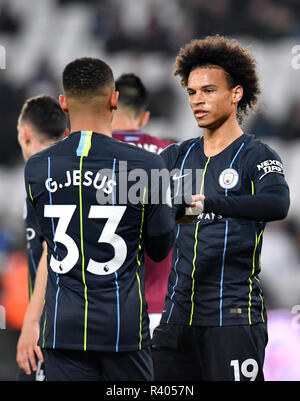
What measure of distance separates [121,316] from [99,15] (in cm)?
689

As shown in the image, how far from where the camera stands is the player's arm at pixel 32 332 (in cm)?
304

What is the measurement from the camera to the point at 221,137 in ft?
10.4

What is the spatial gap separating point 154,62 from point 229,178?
532cm

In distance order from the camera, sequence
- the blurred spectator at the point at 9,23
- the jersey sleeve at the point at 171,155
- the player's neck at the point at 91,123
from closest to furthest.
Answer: the player's neck at the point at 91,123 → the jersey sleeve at the point at 171,155 → the blurred spectator at the point at 9,23

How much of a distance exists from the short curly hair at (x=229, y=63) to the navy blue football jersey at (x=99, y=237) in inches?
38.7

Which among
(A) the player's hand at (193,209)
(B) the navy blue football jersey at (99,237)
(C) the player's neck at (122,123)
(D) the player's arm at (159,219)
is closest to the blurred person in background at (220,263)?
(A) the player's hand at (193,209)

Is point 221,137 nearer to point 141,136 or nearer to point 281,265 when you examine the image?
point 141,136

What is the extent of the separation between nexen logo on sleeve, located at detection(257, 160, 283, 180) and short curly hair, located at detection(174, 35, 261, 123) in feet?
1.60

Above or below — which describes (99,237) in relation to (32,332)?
above

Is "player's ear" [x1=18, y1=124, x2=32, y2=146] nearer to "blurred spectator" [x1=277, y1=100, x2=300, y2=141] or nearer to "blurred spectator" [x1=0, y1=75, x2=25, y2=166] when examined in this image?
"blurred spectator" [x1=0, y1=75, x2=25, y2=166]

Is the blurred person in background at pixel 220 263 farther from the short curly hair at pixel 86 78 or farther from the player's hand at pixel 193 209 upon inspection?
the short curly hair at pixel 86 78

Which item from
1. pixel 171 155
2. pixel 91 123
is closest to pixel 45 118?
pixel 171 155
